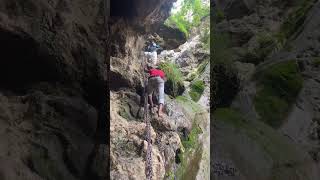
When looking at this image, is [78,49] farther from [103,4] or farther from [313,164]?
[313,164]

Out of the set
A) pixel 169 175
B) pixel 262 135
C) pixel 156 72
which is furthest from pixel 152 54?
pixel 262 135

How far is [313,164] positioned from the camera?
343 centimetres

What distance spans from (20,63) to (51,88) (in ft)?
1.03

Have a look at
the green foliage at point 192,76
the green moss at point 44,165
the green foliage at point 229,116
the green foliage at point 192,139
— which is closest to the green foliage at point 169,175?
the green foliage at point 192,139

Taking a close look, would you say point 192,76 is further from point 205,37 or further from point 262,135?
point 262,135

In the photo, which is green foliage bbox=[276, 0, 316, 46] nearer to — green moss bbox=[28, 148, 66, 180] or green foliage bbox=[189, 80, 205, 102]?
green foliage bbox=[189, 80, 205, 102]

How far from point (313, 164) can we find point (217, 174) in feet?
2.68

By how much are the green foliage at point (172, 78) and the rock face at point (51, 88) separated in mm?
632

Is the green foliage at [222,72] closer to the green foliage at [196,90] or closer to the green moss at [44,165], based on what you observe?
the green foliage at [196,90]

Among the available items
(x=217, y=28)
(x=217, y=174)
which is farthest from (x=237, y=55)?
(x=217, y=174)

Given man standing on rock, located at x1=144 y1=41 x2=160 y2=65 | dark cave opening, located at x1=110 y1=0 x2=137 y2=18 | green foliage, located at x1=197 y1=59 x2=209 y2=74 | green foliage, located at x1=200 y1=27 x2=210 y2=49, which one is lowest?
green foliage, located at x1=197 y1=59 x2=209 y2=74

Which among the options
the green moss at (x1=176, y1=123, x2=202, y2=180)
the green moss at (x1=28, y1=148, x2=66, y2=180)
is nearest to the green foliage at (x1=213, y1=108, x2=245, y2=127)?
the green moss at (x1=176, y1=123, x2=202, y2=180)

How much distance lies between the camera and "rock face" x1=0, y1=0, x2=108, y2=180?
9.75 ft

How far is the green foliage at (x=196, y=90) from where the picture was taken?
3.79 metres
